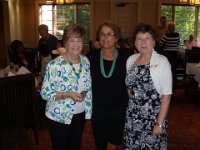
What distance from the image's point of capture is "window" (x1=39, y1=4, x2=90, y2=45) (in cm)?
912

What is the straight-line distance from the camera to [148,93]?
1945mm

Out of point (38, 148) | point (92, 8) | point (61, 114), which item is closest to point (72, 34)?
point (61, 114)

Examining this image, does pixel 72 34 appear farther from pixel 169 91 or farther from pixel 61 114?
pixel 169 91

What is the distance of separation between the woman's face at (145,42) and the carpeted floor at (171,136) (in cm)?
173

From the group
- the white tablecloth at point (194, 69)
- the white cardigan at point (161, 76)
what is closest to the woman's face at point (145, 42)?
the white cardigan at point (161, 76)

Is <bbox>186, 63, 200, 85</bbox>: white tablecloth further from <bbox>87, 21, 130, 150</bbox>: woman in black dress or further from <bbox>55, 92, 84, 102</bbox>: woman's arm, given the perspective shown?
<bbox>55, 92, 84, 102</bbox>: woman's arm

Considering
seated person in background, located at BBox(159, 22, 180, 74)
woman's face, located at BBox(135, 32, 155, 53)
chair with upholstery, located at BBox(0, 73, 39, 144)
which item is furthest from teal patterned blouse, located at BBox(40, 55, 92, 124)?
seated person in background, located at BBox(159, 22, 180, 74)

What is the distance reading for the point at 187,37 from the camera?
9.40 meters

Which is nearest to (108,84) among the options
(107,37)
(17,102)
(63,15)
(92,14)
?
(107,37)

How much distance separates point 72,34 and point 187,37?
321 inches

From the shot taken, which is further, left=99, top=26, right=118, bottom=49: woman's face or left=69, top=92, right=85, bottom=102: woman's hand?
left=99, top=26, right=118, bottom=49: woman's face

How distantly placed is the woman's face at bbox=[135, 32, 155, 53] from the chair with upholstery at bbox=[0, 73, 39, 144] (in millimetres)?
1585

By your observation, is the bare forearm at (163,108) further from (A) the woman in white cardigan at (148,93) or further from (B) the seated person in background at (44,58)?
(B) the seated person in background at (44,58)

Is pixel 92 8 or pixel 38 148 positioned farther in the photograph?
pixel 92 8
